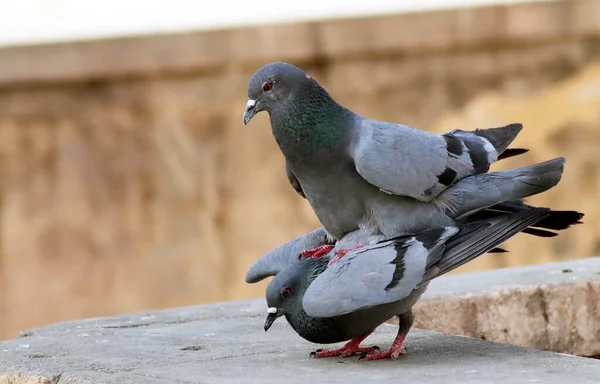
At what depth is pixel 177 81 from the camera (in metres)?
8.98

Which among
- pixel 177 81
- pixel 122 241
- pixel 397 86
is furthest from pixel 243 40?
pixel 122 241

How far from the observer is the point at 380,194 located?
4.40 meters

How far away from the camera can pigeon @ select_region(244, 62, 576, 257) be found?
432 centimetres

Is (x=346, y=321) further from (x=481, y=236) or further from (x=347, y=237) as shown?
(x=481, y=236)

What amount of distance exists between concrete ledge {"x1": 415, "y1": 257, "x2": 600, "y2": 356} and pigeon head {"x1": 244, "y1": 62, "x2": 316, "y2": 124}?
158 centimetres

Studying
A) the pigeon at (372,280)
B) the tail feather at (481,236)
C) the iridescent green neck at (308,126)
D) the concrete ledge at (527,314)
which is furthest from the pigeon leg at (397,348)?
the concrete ledge at (527,314)

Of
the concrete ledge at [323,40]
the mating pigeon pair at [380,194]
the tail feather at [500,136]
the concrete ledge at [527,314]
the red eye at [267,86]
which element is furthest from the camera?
the concrete ledge at [323,40]


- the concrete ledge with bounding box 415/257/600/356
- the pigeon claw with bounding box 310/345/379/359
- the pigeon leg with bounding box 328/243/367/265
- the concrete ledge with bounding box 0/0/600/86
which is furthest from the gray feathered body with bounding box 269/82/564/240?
the concrete ledge with bounding box 0/0/600/86

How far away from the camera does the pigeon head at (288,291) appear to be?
4.41m

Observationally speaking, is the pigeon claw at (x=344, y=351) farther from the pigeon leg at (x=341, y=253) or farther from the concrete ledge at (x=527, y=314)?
the concrete ledge at (x=527, y=314)

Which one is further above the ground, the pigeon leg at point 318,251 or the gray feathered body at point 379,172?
the gray feathered body at point 379,172

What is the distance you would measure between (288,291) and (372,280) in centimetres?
42

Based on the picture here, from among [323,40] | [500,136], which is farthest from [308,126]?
[323,40]

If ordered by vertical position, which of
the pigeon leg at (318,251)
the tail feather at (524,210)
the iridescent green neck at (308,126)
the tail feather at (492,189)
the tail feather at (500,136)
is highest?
the iridescent green neck at (308,126)
